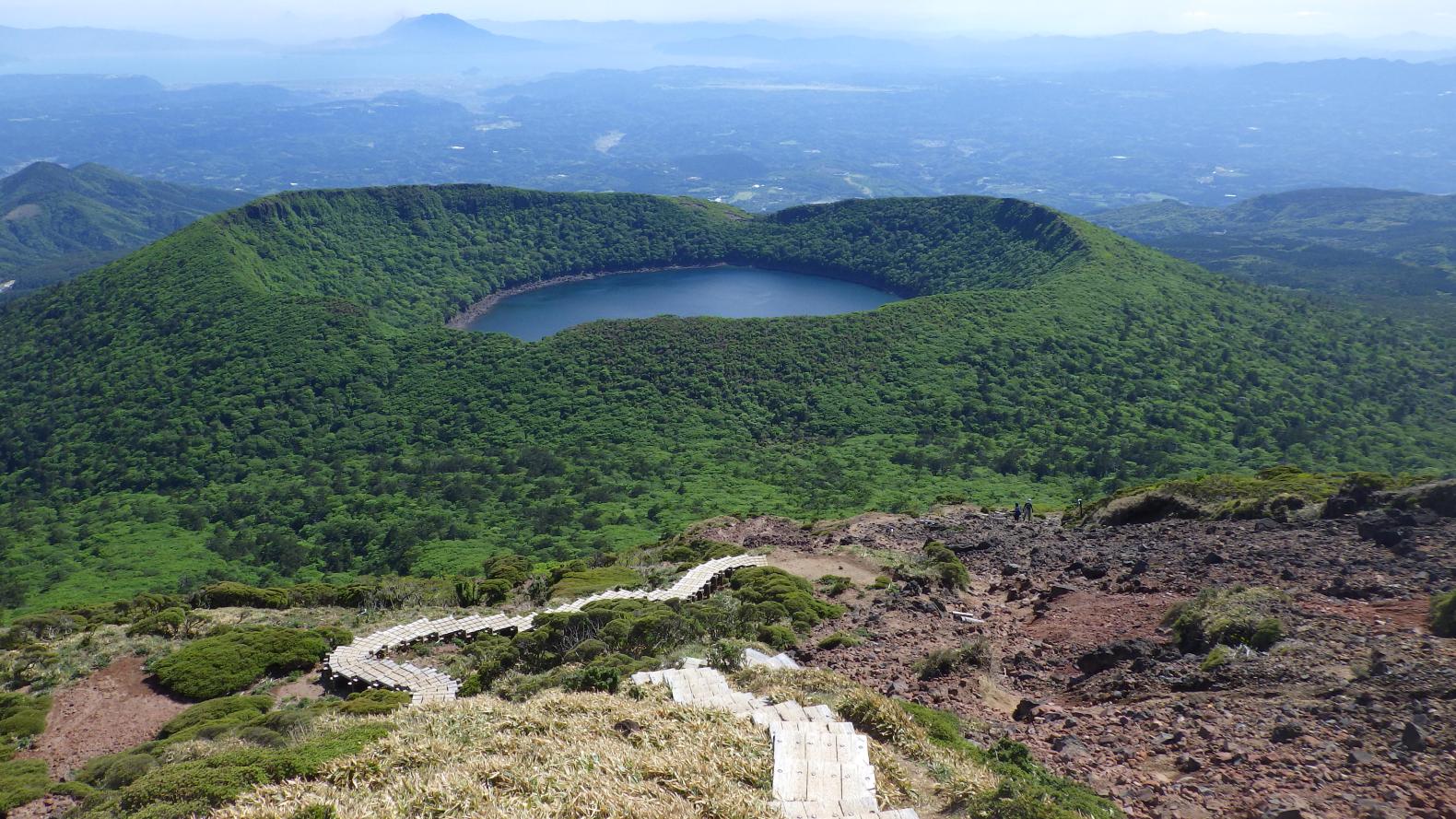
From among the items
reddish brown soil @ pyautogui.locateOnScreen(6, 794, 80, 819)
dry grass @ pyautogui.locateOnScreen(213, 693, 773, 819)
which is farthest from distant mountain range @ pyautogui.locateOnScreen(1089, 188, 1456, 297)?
reddish brown soil @ pyautogui.locateOnScreen(6, 794, 80, 819)

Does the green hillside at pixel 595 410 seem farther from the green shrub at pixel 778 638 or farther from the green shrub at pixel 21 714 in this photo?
the green shrub at pixel 778 638

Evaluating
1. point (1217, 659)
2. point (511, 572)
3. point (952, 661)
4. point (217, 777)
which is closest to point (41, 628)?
point (511, 572)

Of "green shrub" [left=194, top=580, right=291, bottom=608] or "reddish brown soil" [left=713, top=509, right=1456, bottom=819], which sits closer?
"reddish brown soil" [left=713, top=509, right=1456, bottom=819]

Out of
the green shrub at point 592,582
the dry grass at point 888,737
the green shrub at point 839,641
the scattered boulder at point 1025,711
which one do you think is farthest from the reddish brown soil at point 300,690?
the scattered boulder at point 1025,711

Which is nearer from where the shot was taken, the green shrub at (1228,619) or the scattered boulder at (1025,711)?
the scattered boulder at (1025,711)

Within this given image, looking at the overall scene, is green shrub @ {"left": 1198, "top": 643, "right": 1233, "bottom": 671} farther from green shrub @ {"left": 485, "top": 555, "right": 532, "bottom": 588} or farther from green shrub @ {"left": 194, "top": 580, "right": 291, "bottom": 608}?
green shrub @ {"left": 194, "top": 580, "right": 291, "bottom": 608}
